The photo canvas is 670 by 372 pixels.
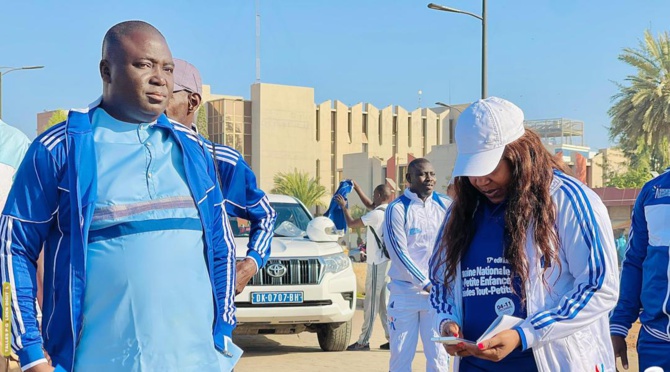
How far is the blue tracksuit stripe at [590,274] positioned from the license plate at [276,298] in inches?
304

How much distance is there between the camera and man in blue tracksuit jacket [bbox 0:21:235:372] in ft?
10.1

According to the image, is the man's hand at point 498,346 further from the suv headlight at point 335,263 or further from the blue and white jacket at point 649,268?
the suv headlight at point 335,263

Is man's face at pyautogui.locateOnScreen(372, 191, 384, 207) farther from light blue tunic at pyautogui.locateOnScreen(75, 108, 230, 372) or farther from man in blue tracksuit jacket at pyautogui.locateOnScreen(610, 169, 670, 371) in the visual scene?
light blue tunic at pyautogui.locateOnScreen(75, 108, 230, 372)

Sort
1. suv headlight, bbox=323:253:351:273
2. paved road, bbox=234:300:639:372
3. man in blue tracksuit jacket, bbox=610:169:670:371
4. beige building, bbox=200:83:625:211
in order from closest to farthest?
man in blue tracksuit jacket, bbox=610:169:670:371 < paved road, bbox=234:300:639:372 < suv headlight, bbox=323:253:351:273 < beige building, bbox=200:83:625:211

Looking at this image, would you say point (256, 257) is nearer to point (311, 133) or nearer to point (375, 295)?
point (375, 295)

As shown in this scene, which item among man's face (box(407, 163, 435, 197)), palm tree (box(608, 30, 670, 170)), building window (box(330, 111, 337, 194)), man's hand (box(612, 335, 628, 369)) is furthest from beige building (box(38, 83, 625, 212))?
man's hand (box(612, 335, 628, 369))

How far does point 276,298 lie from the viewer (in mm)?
10766

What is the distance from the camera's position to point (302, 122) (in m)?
96.1

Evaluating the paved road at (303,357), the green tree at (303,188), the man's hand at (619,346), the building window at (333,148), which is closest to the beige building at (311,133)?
the building window at (333,148)

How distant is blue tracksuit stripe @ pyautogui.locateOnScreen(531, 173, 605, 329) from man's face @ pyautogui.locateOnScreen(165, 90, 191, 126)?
73.0 inches

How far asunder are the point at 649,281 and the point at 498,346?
148 cm

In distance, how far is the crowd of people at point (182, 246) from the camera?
10.1ft

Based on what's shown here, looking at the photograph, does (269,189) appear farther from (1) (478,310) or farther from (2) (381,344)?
(1) (478,310)

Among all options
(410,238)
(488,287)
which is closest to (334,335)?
(410,238)
